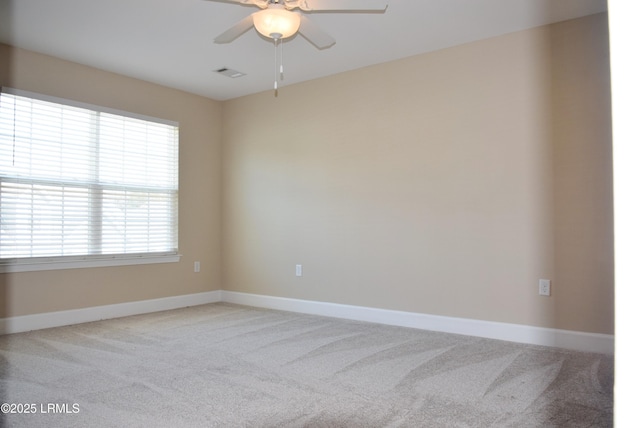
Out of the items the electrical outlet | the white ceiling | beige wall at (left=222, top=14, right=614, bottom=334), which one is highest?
the white ceiling

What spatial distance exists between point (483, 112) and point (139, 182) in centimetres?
341

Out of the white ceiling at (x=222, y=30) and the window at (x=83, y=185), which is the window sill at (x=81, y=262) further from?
the white ceiling at (x=222, y=30)

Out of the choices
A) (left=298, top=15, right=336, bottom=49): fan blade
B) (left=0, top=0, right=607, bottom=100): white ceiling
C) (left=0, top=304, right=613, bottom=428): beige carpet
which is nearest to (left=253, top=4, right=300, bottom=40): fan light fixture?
(left=298, top=15, right=336, bottom=49): fan blade

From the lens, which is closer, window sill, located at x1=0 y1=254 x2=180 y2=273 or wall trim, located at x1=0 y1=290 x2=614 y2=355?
wall trim, located at x1=0 y1=290 x2=614 y2=355

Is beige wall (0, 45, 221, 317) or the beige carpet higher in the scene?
beige wall (0, 45, 221, 317)

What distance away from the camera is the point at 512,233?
3.39m

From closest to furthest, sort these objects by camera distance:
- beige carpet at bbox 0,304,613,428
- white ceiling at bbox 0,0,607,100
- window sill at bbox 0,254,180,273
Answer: beige carpet at bbox 0,304,613,428, white ceiling at bbox 0,0,607,100, window sill at bbox 0,254,180,273

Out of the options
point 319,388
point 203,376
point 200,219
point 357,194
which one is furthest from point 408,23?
point 200,219

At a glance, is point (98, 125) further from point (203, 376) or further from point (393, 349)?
point (393, 349)

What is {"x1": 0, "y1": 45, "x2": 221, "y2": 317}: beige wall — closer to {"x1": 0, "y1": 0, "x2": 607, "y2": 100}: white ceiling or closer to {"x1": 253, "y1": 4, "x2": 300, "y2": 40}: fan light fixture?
{"x1": 0, "y1": 0, "x2": 607, "y2": 100}: white ceiling

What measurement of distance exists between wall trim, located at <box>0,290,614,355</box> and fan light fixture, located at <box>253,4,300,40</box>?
2.58 m

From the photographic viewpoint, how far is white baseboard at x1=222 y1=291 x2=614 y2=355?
10.1 ft

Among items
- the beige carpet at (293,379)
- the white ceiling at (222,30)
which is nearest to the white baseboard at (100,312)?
the beige carpet at (293,379)

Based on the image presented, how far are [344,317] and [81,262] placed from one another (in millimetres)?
2544
